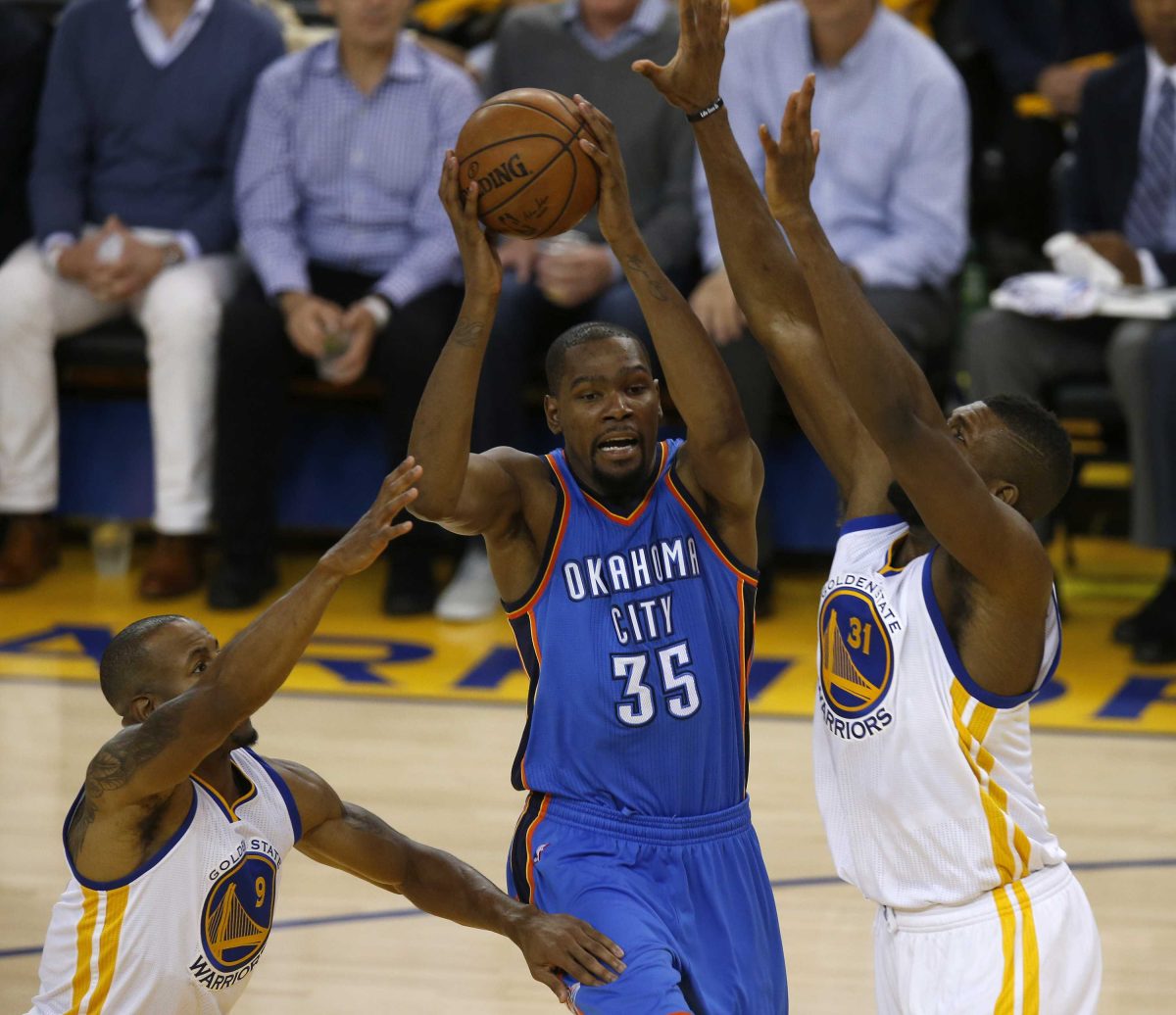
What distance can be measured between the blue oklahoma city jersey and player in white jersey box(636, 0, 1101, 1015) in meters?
0.35

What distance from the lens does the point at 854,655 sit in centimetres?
366

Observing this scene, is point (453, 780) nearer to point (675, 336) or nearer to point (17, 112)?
point (675, 336)

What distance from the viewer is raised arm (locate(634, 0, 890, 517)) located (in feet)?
12.8

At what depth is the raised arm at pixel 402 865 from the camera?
13.0 feet

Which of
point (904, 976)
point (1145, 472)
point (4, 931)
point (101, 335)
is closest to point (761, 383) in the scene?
point (1145, 472)

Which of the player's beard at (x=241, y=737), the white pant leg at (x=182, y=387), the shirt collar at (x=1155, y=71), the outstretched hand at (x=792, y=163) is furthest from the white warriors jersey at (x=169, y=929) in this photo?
the shirt collar at (x=1155, y=71)

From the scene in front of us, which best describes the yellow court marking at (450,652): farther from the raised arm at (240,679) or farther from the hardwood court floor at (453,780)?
the raised arm at (240,679)

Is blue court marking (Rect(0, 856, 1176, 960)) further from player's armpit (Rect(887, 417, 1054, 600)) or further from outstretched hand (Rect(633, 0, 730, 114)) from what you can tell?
outstretched hand (Rect(633, 0, 730, 114))

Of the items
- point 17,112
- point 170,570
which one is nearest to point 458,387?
point 170,570

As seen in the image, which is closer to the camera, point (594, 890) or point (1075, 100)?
point (594, 890)

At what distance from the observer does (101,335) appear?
8258mm

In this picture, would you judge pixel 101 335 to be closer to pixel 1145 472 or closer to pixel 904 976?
pixel 1145 472

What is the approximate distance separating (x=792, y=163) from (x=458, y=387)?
2.66ft

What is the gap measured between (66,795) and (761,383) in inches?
124
